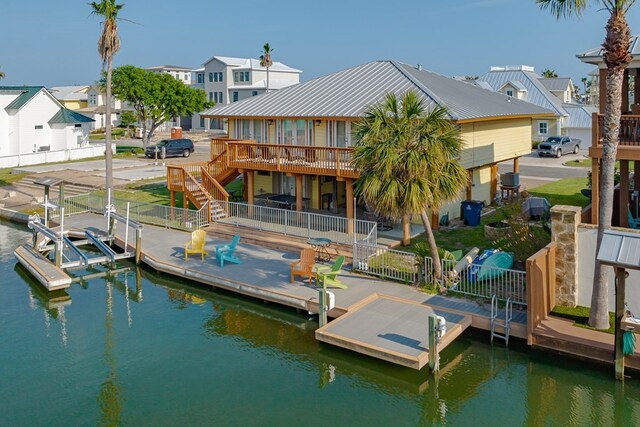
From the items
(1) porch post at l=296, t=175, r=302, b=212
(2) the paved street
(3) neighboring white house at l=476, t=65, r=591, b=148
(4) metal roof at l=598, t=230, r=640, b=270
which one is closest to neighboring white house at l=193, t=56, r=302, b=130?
(3) neighboring white house at l=476, t=65, r=591, b=148

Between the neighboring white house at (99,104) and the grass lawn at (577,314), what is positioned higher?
the neighboring white house at (99,104)

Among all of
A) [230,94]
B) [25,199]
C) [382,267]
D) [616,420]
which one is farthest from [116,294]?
[230,94]

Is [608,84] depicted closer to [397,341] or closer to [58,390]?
[397,341]

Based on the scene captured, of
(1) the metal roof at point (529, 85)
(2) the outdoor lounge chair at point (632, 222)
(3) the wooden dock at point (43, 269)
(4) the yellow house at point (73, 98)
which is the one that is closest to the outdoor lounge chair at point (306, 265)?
(3) the wooden dock at point (43, 269)

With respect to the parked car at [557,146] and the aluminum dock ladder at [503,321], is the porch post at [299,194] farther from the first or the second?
the parked car at [557,146]

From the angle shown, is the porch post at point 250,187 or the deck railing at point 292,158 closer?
the deck railing at point 292,158

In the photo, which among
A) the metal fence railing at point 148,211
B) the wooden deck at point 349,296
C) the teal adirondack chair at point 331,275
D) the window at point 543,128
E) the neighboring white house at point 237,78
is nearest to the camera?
the wooden deck at point 349,296

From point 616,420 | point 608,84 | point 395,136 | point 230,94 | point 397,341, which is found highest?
point 230,94
